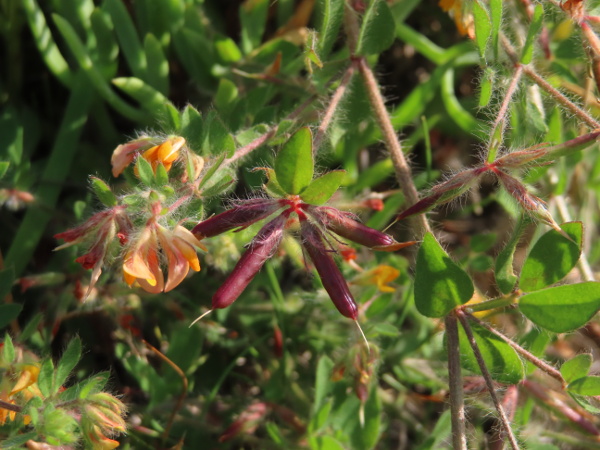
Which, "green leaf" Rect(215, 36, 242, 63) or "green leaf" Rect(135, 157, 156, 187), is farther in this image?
"green leaf" Rect(215, 36, 242, 63)

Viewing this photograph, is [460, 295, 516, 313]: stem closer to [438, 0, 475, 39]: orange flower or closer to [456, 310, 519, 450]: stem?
[456, 310, 519, 450]: stem

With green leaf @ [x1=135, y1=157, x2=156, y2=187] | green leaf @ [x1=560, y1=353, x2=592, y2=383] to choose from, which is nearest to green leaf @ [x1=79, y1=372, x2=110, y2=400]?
green leaf @ [x1=135, y1=157, x2=156, y2=187]

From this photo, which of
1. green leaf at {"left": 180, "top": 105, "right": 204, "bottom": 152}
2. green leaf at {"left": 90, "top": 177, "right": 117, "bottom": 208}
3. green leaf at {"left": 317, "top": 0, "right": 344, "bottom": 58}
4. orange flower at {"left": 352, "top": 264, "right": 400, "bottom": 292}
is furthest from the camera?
orange flower at {"left": 352, "top": 264, "right": 400, "bottom": 292}

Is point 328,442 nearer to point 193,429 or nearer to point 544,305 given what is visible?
point 193,429

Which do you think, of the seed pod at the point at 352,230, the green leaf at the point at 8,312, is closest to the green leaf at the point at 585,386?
the seed pod at the point at 352,230

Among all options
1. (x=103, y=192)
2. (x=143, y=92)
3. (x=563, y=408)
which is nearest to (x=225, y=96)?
(x=143, y=92)

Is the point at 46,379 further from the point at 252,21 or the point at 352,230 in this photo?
the point at 252,21

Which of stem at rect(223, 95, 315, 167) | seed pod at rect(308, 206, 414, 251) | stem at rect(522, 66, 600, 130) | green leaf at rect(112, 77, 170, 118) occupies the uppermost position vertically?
stem at rect(522, 66, 600, 130)
